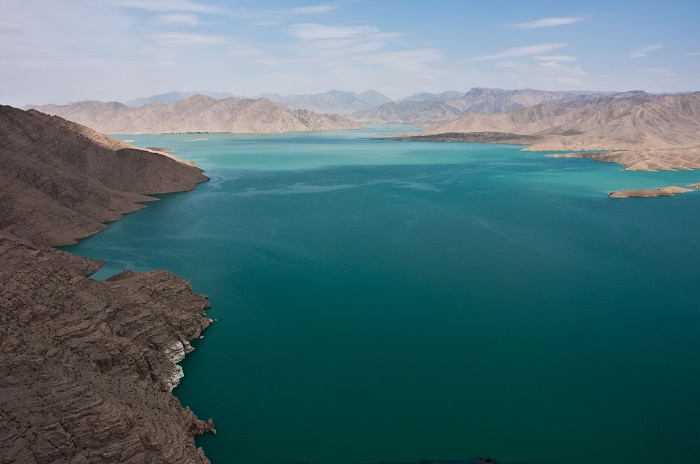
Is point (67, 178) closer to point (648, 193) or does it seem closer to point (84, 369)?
point (84, 369)

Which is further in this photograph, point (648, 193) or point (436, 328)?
point (648, 193)

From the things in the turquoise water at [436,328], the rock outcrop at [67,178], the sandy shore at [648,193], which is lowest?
the turquoise water at [436,328]

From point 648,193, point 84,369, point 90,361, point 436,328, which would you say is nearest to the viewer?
point 84,369

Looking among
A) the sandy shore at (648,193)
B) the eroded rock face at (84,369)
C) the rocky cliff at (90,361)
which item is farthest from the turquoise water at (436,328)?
the sandy shore at (648,193)

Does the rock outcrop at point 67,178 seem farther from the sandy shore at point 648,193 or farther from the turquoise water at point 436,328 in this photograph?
the sandy shore at point 648,193

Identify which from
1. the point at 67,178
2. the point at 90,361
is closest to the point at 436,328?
the point at 90,361

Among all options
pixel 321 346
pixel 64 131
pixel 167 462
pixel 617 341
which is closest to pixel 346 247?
pixel 321 346
